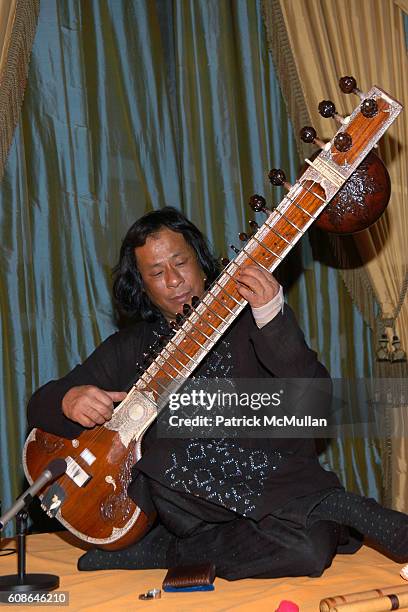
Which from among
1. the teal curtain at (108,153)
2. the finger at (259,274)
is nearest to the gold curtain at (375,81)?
the teal curtain at (108,153)

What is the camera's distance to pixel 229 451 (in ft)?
8.27

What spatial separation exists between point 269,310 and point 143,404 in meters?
0.49

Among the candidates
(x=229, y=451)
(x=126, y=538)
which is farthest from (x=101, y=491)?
(x=229, y=451)

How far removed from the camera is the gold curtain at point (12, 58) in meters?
3.16

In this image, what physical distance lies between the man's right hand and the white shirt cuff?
50 centimetres

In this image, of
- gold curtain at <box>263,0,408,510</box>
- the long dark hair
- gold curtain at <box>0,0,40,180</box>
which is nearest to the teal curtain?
gold curtain at <box>0,0,40,180</box>

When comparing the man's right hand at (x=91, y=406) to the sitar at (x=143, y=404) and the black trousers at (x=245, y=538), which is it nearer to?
the sitar at (x=143, y=404)

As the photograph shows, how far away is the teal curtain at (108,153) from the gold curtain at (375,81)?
218 mm

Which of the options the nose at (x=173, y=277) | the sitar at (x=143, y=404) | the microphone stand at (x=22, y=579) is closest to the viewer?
the microphone stand at (x=22, y=579)

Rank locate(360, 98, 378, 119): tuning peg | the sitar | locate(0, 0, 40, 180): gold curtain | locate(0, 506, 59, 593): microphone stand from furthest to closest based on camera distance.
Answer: locate(0, 0, 40, 180): gold curtain < the sitar < locate(360, 98, 378, 119): tuning peg < locate(0, 506, 59, 593): microphone stand

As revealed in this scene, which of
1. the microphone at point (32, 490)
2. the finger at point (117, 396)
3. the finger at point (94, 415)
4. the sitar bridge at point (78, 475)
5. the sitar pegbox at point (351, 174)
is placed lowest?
the sitar bridge at point (78, 475)

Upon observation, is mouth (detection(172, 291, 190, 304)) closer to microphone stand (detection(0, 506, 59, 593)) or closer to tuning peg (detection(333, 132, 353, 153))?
tuning peg (detection(333, 132, 353, 153))

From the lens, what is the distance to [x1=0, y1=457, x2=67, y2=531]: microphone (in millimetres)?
2061

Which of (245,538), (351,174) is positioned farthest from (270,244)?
(245,538)
